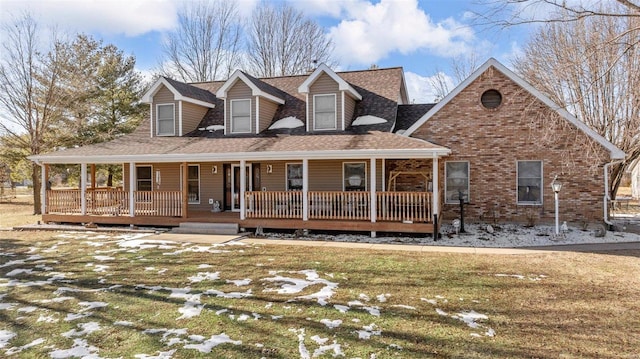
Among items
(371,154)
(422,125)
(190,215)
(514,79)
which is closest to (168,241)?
(190,215)

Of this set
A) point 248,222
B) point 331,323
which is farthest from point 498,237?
point 331,323

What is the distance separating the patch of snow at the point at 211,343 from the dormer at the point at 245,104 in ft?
37.4

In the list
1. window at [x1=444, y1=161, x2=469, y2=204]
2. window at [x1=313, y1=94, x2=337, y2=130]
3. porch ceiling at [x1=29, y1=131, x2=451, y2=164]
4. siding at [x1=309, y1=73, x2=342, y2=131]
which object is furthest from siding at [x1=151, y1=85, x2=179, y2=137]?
window at [x1=444, y1=161, x2=469, y2=204]

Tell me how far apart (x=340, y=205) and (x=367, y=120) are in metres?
4.19

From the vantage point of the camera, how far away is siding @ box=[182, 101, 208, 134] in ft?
54.0

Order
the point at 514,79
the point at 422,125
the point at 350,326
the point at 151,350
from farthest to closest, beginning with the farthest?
the point at 422,125
the point at 514,79
the point at 350,326
the point at 151,350

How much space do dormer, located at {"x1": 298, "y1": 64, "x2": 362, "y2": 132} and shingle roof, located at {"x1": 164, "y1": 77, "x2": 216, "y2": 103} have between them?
5040 millimetres

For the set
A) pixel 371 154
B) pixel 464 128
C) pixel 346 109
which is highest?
pixel 346 109

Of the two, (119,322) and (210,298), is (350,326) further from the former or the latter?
(119,322)

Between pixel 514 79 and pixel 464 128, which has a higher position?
pixel 514 79

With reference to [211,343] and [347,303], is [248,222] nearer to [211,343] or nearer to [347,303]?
[347,303]

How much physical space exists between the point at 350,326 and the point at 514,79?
1137cm

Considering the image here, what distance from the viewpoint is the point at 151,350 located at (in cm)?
452

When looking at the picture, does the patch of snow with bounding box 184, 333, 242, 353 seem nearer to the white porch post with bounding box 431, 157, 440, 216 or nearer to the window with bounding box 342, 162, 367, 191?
the white porch post with bounding box 431, 157, 440, 216
